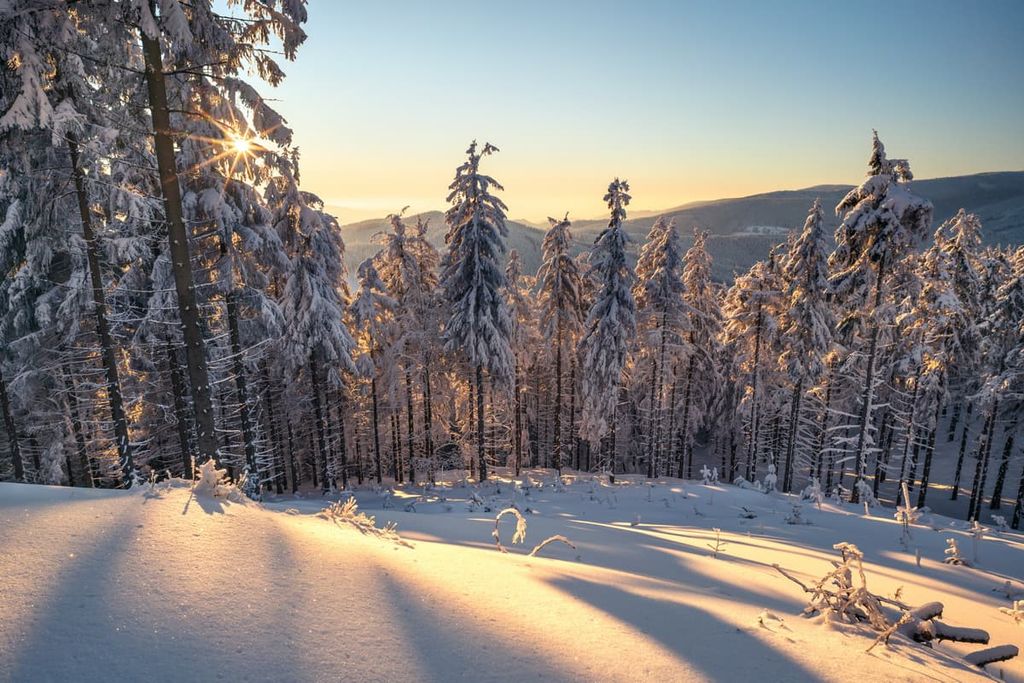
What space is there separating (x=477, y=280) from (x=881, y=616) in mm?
19423

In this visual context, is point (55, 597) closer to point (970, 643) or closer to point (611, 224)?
point (970, 643)

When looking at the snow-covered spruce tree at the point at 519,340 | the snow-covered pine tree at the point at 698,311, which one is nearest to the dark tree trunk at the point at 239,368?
the snow-covered spruce tree at the point at 519,340

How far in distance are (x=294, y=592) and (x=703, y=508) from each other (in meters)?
11.4

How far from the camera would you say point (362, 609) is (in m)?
3.20

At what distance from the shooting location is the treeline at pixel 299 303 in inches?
353

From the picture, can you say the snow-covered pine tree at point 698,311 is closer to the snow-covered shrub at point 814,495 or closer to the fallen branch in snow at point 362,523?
the snow-covered shrub at point 814,495

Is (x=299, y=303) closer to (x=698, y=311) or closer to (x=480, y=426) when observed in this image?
(x=480, y=426)

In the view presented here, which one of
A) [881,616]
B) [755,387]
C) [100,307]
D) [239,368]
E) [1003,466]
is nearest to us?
[881,616]

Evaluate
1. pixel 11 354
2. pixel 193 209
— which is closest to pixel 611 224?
pixel 193 209

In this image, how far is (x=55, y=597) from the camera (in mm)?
2916

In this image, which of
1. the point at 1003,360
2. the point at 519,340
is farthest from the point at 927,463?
the point at 519,340

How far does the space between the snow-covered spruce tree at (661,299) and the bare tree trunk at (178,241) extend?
22.6 metres

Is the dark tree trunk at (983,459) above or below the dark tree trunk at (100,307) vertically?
below

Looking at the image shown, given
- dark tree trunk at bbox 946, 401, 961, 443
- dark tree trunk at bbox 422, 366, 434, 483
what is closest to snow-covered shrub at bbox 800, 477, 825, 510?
dark tree trunk at bbox 422, 366, 434, 483
